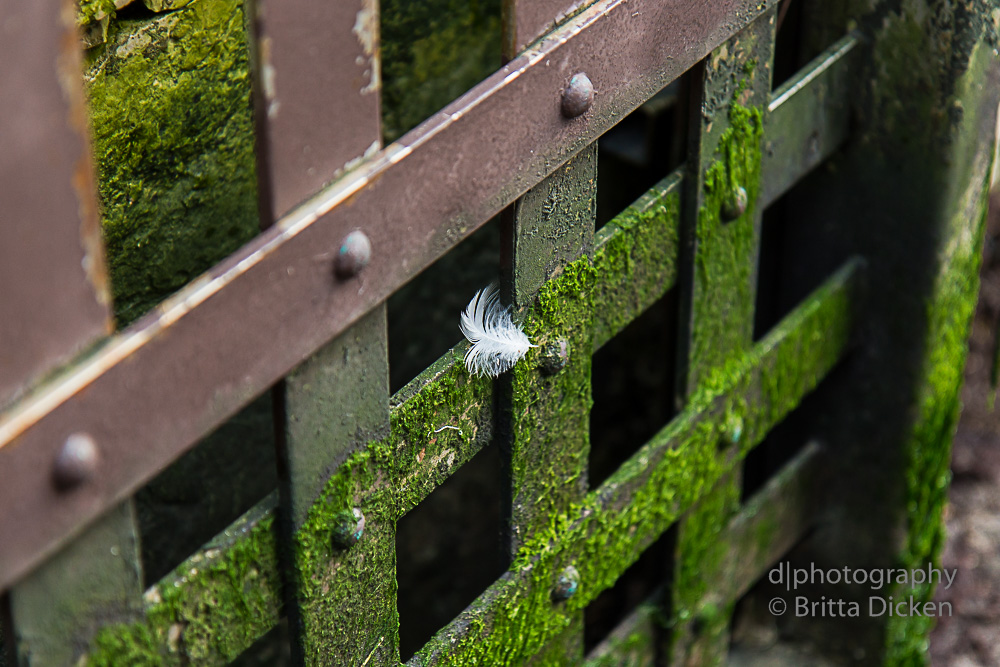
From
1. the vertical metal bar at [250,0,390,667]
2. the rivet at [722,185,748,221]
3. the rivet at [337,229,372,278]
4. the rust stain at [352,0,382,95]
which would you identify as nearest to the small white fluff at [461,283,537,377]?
the vertical metal bar at [250,0,390,667]

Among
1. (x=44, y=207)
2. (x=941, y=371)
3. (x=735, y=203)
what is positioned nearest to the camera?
(x=44, y=207)

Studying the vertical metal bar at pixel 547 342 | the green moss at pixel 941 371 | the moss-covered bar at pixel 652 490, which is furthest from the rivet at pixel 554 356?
the green moss at pixel 941 371

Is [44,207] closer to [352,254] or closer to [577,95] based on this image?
[352,254]

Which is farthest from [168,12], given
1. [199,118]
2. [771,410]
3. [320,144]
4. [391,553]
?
[771,410]

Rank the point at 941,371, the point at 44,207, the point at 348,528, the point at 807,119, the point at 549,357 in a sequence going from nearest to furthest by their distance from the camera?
the point at 44,207 < the point at 348,528 < the point at 549,357 < the point at 807,119 < the point at 941,371

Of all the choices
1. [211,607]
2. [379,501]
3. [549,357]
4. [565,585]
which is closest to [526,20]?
[549,357]

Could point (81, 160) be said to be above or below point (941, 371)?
above

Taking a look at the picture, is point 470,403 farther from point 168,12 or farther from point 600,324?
point 168,12

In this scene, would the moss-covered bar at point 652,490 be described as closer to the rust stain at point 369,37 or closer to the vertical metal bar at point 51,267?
the vertical metal bar at point 51,267
